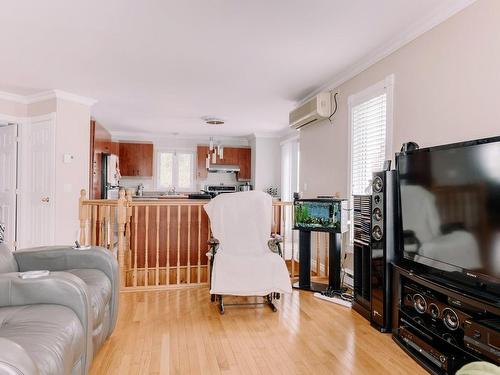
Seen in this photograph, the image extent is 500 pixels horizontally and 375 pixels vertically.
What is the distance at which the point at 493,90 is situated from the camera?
220 cm

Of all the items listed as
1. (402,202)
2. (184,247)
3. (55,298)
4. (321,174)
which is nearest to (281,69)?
(321,174)

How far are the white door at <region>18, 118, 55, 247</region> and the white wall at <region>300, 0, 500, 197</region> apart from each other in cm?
438

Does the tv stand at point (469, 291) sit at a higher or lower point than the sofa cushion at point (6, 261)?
lower

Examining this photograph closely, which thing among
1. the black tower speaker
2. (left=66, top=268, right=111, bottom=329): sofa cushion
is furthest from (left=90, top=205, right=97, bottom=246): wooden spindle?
the black tower speaker

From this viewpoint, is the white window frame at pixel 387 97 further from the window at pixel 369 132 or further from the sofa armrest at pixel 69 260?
the sofa armrest at pixel 69 260

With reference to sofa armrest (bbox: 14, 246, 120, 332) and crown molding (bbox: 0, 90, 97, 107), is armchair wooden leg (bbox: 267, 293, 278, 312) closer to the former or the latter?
sofa armrest (bbox: 14, 246, 120, 332)

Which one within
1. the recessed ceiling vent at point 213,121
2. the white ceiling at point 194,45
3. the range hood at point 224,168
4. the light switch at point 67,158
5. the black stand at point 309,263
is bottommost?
the black stand at point 309,263

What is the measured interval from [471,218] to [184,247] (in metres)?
3.26

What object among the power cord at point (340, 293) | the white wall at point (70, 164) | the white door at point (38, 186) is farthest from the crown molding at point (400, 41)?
the white door at point (38, 186)

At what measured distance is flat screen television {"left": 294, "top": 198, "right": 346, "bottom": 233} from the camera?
141 inches

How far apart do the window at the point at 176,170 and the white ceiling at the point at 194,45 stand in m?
3.30

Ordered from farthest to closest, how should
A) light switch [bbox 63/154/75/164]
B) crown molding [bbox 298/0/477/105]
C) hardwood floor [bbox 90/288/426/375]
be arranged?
light switch [bbox 63/154/75/164] → crown molding [bbox 298/0/477/105] → hardwood floor [bbox 90/288/426/375]

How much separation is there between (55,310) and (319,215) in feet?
8.78

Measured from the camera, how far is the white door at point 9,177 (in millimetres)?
5117
